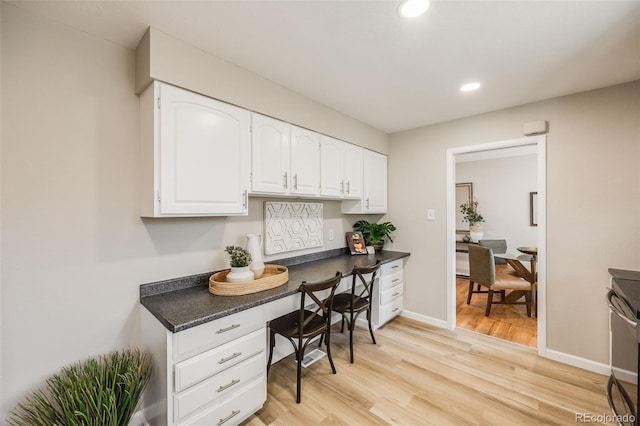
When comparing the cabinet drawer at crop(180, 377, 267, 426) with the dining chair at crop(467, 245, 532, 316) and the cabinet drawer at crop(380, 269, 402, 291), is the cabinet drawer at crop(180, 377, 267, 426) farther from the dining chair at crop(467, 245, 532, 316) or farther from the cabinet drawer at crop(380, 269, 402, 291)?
the dining chair at crop(467, 245, 532, 316)

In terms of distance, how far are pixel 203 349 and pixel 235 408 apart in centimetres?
45

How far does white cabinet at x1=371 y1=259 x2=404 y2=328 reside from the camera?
2.94 metres

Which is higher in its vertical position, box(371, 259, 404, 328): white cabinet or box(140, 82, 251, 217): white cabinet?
box(140, 82, 251, 217): white cabinet

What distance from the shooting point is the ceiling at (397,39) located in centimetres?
135

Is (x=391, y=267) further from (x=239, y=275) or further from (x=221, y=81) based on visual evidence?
(x=221, y=81)

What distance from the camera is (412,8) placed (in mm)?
1333

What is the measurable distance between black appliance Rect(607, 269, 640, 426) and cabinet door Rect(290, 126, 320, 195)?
2.10m

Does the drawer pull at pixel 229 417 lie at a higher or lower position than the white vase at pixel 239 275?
lower

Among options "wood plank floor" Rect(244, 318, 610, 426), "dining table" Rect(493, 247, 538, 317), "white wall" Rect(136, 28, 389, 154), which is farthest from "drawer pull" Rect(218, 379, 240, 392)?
"dining table" Rect(493, 247, 538, 317)

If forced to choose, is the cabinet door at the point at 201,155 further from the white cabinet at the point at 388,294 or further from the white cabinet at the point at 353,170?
the white cabinet at the point at 388,294

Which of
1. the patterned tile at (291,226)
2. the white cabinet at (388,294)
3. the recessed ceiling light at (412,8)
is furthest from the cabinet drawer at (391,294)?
the recessed ceiling light at (412,8)

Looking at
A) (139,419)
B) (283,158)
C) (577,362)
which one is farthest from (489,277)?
(139,419)

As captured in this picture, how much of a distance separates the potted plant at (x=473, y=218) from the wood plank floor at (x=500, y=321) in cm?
148

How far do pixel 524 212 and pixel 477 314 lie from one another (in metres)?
2.54
